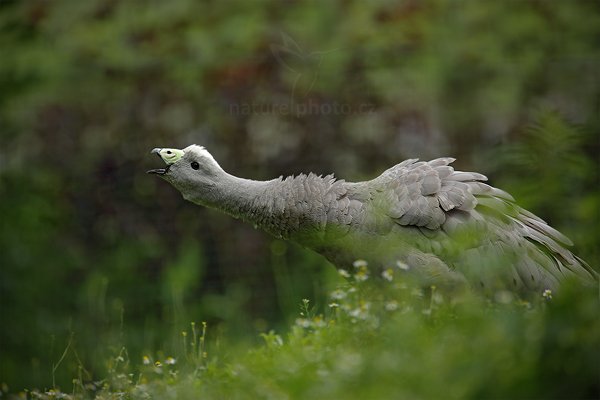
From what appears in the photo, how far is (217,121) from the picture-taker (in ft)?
24.4

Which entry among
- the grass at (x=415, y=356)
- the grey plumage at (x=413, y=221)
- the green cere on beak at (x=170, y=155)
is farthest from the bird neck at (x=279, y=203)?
the grass at (x=415, y=356)

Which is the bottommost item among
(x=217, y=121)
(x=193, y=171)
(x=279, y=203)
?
(x=279, y=203)

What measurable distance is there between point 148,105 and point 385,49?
1.99 metres

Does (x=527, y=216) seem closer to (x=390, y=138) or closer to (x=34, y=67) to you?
(x=390, y=138)

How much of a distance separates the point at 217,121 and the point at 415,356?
15.7 ft

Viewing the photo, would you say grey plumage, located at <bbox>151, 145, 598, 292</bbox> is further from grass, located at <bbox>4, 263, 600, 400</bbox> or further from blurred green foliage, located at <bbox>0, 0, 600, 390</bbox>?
blurred green foliage, located at <bbox>0, 0, 600, 390</bbox>

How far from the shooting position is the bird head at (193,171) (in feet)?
16.4

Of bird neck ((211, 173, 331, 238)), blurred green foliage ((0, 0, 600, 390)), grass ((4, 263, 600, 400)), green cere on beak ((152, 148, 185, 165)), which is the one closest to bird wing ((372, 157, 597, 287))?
bird neck ((211, 173, 331, 238))

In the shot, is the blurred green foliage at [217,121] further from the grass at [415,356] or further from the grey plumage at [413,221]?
the grass at [415,356]

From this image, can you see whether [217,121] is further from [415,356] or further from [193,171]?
[415,356]

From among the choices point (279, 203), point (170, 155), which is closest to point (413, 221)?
point (279, 203)

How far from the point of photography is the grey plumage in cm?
461

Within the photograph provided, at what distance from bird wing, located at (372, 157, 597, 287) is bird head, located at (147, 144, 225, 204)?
886 millimetres

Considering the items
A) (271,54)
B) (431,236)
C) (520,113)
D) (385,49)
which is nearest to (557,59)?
(520,113)
